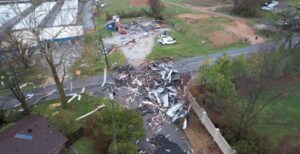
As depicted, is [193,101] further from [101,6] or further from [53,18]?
[101,6]

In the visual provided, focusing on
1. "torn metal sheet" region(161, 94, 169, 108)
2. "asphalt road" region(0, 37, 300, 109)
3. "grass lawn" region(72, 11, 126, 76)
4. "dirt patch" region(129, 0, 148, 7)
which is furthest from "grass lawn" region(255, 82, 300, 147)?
"dirt patch" region(129, 0, 148, 7)

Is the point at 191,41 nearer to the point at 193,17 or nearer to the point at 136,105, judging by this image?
the point at 193,17

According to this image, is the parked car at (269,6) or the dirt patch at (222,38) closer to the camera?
the dirt patch at (222,38)

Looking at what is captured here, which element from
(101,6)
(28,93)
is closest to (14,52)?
(28,93)

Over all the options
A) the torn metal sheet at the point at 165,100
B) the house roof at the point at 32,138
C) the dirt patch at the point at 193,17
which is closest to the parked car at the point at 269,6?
the dirt patch at the point at 193,17

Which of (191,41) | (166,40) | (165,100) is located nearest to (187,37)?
(191,41)

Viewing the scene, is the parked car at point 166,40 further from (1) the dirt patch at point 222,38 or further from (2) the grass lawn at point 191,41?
(1) the dirt patch at point 222,38

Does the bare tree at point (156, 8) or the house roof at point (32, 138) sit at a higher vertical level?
the bare tree at point (156, 8)
